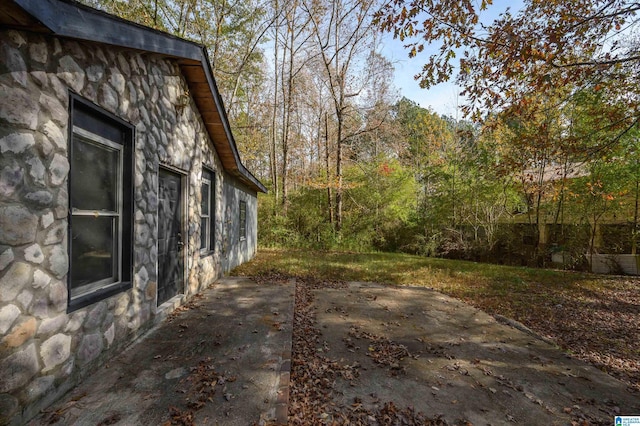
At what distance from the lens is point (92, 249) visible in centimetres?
279

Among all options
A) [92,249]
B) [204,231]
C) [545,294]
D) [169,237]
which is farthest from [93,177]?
[545,294]

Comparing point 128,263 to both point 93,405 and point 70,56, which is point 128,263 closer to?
point 93,405

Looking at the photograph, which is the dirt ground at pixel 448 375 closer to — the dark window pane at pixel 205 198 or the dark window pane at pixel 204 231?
the dark window pane at pixel 204 231

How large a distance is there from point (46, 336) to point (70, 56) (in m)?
2.11

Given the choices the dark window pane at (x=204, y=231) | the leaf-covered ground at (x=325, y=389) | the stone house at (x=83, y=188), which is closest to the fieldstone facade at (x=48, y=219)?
the stone house at (x=83, y=188)

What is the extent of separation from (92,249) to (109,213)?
1.24 feet

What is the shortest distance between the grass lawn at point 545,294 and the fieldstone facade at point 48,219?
4.65 m

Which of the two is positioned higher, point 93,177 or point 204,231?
point 93,177

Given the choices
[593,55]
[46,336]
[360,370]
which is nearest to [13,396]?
[46,336]

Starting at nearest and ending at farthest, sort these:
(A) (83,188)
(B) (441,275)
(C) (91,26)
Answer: (C) (91,26) < (A) (83,188) < (B) (441,275)

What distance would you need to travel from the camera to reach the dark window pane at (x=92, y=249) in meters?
2.53

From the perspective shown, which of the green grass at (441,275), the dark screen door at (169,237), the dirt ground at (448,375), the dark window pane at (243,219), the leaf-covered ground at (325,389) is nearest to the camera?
the leaf-covered ground at (325,389)

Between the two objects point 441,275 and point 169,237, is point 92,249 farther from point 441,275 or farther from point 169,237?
point 441,275

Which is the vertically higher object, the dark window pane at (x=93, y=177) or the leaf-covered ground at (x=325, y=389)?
the dark window pane at (x=93, y=177)
